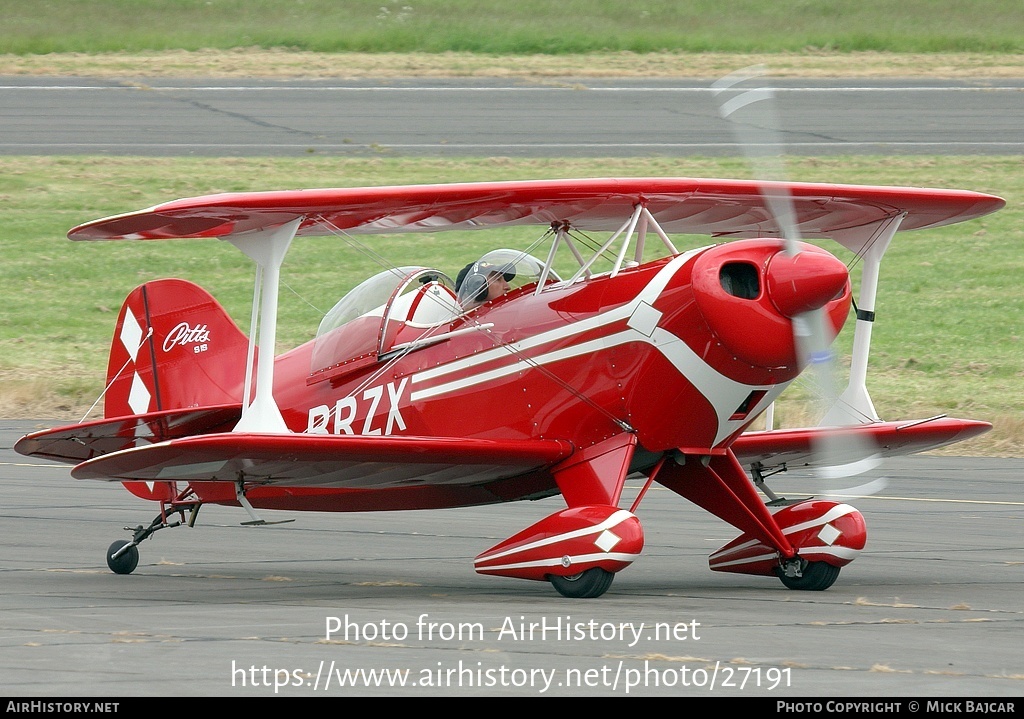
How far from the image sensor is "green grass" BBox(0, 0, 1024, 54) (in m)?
39.1

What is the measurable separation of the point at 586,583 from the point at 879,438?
2.84m

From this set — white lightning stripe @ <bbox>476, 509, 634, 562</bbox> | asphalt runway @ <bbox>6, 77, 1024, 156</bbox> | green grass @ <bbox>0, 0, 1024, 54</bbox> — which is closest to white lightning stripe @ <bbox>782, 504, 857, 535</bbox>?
white lightning stripe @ <bbox>476, 509, 634, 562</bbox>

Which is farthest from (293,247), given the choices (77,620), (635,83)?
(77,620)

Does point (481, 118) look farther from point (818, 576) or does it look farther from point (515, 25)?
point (818, 576)

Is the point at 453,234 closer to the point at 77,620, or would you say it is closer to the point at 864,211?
the point at 864,211

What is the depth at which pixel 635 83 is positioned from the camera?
→ 3588 centimetres

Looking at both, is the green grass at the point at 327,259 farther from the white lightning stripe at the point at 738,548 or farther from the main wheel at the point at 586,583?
the main wheel at the point at 586,583

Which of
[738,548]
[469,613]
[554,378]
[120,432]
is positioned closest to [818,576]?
[738,548]

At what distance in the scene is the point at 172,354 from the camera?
11.9 m

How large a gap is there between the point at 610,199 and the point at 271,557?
406cm

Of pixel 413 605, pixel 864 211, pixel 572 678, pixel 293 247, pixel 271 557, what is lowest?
pixel 293 247

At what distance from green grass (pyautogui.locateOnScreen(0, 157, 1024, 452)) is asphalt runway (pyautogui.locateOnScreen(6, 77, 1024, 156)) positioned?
1060mm
